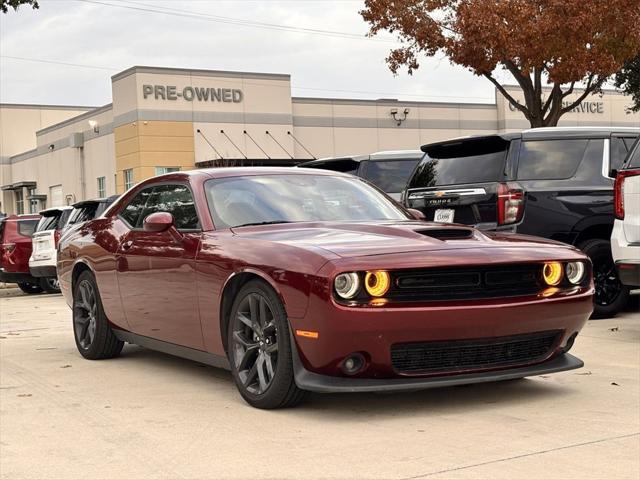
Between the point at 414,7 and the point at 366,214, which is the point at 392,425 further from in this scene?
the point at 414,7

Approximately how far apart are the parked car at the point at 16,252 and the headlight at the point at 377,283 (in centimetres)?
1414

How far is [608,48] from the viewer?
837 inches

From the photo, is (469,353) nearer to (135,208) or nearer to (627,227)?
(627,227)

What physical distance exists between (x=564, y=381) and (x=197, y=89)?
3845cm

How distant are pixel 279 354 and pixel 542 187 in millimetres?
4790

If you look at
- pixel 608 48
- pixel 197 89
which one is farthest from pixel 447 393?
pixel 197 89

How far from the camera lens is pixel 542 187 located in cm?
913

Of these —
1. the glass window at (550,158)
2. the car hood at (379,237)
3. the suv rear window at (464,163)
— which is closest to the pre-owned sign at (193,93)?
the suv rear window at (464,163)

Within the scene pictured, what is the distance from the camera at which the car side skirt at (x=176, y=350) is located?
5867 millimetres

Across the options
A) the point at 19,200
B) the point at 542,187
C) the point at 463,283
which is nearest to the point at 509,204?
the point at 542,187

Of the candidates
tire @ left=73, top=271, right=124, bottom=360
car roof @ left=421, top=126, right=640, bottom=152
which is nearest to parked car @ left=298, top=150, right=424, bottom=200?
car roof @ left=421, top=126, right=640, bottom=152

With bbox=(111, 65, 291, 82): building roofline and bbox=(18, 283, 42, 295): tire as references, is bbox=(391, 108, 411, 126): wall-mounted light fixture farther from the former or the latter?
bbox=(18, 283, 42, 295): tire

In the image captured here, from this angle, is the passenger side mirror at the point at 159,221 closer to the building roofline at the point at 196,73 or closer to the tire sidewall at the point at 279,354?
the tire sidewall at the point at 279,354

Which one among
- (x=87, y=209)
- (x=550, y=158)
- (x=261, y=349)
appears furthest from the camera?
(x=87, y=209)
